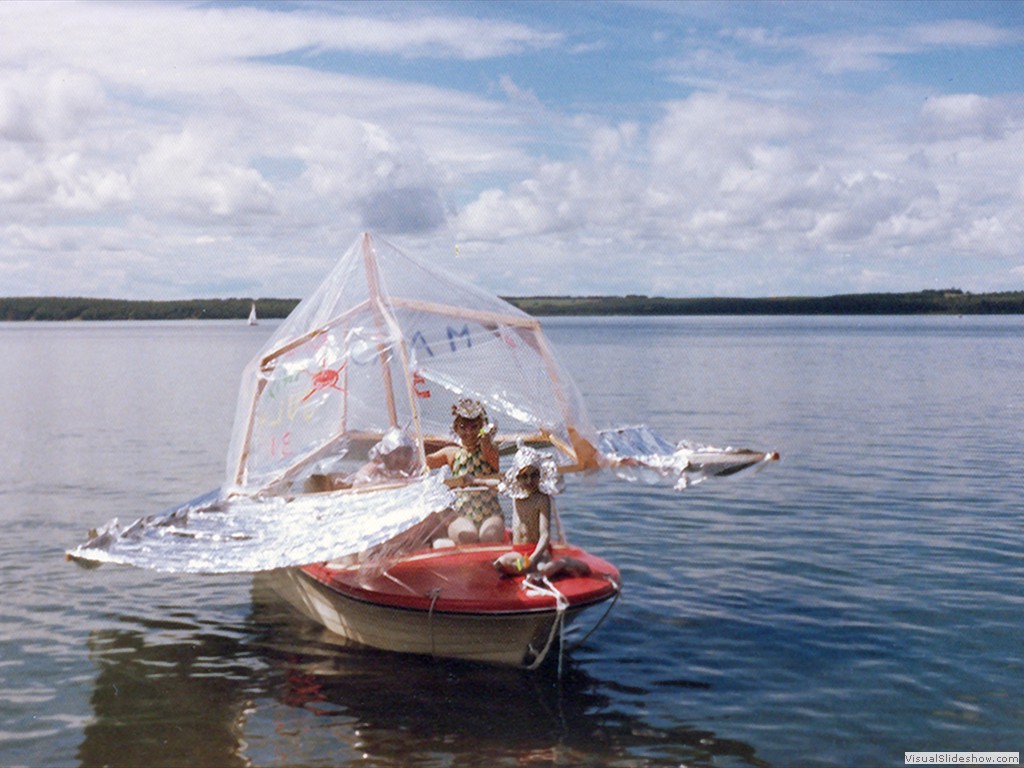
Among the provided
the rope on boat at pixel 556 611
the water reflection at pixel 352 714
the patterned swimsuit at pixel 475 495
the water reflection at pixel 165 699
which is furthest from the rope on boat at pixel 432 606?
the water reflection at pixel 165 699

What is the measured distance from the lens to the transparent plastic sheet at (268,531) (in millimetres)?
9609

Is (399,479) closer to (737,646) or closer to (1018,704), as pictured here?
(737,646)

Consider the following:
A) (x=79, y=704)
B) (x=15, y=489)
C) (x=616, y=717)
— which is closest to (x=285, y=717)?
(x=79, y=704)

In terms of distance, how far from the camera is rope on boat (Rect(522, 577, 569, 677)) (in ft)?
31.4

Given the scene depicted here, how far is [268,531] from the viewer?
1041cm

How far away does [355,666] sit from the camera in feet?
36.0

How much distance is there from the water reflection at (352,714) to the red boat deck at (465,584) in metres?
0.88

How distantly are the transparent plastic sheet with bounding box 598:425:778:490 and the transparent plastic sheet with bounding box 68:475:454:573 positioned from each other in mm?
2238

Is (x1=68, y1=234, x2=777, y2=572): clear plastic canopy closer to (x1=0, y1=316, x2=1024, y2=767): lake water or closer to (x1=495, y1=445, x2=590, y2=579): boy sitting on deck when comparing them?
(x1=495, y1=445, x2=590, y2=579): boy sitting on deck

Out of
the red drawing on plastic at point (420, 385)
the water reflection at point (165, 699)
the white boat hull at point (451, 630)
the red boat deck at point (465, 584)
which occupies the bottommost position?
the water reflection at point (165, 699)

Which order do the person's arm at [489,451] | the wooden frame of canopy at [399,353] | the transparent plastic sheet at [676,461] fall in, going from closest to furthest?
the transparent plastic sheet at [676,461], the person's arm at [489,451], the wooden frame of canopy at [399,353]

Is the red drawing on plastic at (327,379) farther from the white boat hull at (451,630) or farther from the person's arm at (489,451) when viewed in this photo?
the white boat hull at (451,630)

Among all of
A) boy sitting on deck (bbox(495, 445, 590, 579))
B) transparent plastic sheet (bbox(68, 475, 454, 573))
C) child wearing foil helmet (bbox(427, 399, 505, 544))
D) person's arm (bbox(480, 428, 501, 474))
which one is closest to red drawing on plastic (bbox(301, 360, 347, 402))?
transparent plastic sheet (bbox(68, 475, 454, 573))

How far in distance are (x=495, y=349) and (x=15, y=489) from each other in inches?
541
